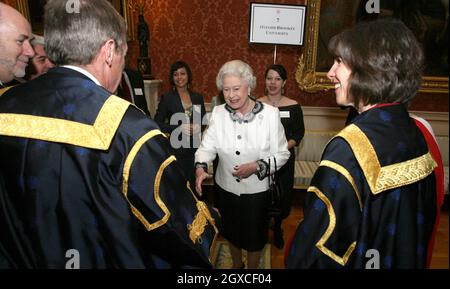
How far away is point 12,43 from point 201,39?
172 centimetres

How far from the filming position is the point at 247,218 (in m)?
2.17

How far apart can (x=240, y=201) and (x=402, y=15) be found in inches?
151

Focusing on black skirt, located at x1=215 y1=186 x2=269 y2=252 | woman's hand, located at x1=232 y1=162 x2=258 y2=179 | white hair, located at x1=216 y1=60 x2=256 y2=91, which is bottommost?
black skirt, located at x1=215 y1=186 x2=269 y2=252

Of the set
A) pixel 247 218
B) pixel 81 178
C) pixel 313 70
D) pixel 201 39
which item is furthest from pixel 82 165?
pixel 313 70

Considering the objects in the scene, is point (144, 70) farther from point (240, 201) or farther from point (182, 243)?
point (182, 243)

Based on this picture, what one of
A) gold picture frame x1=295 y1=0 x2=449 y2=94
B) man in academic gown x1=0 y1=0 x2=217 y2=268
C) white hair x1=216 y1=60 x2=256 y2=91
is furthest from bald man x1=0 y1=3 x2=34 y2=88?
gold picture frame x1=295 y1=0 x2=449 y2=94

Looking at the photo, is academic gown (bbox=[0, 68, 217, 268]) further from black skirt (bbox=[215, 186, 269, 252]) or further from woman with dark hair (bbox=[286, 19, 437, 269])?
black skirt (bbox=[215, 186, 269, 252])

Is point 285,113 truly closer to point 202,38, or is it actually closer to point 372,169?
point 202,38

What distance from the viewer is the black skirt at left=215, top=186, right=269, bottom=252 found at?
2.16 meters

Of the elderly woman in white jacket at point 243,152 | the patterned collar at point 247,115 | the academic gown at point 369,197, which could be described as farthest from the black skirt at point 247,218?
the academic gown at point 369,197

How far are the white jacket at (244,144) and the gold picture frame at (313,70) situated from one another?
2.34 m

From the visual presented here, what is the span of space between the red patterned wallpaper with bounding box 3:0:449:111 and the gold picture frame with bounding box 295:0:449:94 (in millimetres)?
472

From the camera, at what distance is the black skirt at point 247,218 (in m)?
2.16
